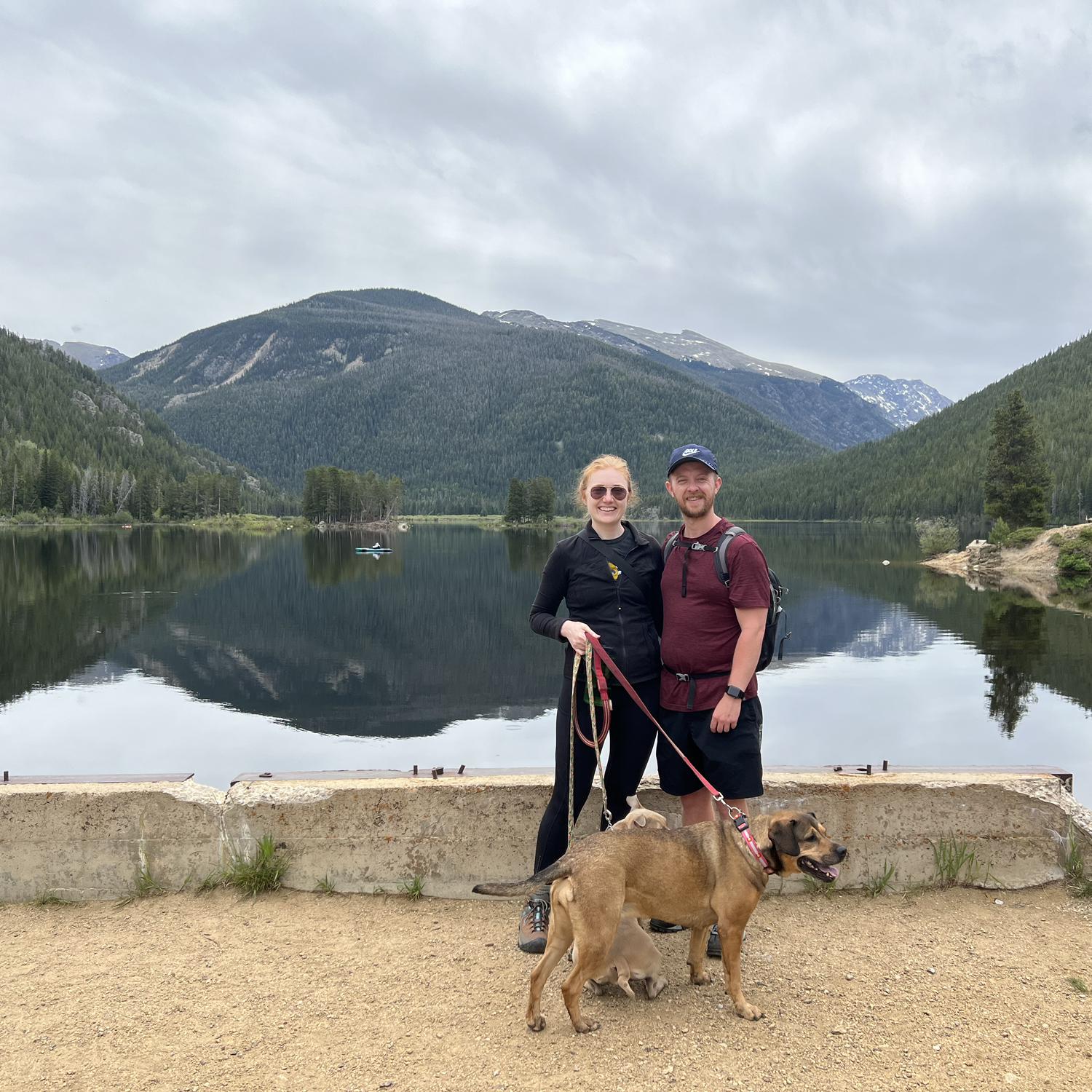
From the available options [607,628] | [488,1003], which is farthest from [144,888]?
[607,628]

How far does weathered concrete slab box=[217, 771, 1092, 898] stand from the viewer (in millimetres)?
5059

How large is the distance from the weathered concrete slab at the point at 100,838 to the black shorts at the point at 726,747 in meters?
2.98

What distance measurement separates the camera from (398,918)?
4.75 metres

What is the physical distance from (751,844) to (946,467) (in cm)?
13836

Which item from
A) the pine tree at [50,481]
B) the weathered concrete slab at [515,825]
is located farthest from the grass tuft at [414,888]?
the pine tree at [50,481]

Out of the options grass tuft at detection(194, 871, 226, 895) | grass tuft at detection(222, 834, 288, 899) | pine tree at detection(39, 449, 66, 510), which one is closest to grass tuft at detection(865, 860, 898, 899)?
grass tuft at detection(222, 834, 288, 899)

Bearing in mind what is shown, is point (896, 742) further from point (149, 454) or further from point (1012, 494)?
point (149, 454)

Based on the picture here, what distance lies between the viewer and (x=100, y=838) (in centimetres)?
494

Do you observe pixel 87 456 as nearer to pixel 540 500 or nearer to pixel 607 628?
pixel 540 500

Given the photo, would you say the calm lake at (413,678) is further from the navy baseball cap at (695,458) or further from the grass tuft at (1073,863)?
the navy baseball cap at (695,458)

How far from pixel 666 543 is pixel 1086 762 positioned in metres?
10.9

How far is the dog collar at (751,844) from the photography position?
3.71 meters

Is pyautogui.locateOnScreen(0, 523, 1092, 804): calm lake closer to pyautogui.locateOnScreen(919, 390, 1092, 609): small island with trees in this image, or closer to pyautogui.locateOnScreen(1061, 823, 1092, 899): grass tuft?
pyautogui.locateOnScreen(1061, 823, 1092, 899): grass tuft

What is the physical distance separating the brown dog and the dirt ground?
28cm
